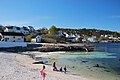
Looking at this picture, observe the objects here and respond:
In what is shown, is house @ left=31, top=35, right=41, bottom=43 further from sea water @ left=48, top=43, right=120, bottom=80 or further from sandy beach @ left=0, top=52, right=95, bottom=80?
sandy beach @ left=0, top=52, right=95, bottom=80

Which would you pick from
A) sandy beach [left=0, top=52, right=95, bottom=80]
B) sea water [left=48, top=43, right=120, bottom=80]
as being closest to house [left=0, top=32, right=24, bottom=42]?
sea water [left=48, top=43, right=120, bottom=80]

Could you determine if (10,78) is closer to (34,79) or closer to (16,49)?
(34,79)

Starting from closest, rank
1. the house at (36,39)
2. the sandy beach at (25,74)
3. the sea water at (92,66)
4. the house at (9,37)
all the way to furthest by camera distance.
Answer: the sandy beach at (25,74), the sea water at (92,66), the house at (9,37), the house at (36,39)

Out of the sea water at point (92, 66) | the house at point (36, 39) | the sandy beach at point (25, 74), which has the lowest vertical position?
the sea water at point (92, 66)

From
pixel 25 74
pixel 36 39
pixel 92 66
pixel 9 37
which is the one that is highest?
pixel 9 37

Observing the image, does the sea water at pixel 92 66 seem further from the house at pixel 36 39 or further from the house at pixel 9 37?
the house at pixel 36 39

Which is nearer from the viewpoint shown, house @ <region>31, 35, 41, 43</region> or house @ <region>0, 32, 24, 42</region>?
house @ <region>0, 32, 24, 42</region>

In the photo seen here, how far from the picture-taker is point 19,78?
20344mm

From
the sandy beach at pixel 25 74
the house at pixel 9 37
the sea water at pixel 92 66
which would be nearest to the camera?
the sandy beach at pixel 25 74

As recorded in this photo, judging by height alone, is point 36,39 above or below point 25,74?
above

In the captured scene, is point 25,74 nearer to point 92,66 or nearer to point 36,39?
point 92,66

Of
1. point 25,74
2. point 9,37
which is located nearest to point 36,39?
point 9,37

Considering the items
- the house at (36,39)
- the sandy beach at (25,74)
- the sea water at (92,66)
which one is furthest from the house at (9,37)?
the sandy beach at (25,74)

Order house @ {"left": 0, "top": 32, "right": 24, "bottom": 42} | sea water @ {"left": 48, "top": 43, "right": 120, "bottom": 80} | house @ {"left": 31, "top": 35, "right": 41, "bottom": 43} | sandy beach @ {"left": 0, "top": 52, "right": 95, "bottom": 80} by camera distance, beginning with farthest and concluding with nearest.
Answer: house @ {"left": 31, "top": 35, "right": 41, "bottom": 43} → house @ {"left": 0, "top": 32, "right": 24, "bottom": 42} → sea water @ {"left": 48, "top": 43, "right": 120, "bottom": 80} → sandy beach @ {"left": 0, "top": 52, "right": 95, "bottom": 80}
